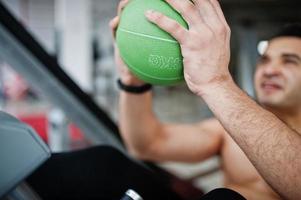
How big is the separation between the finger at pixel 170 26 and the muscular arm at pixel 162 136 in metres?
0.58

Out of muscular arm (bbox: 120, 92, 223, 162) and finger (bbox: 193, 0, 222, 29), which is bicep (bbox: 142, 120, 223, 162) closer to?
muscular arm (bbox: 120, 92, 223, 162)

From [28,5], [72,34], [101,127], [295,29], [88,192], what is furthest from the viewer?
[28,5]

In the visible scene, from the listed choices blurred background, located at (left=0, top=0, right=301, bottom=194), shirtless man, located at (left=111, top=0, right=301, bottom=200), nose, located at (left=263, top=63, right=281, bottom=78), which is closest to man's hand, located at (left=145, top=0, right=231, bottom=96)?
shirtless man, located at (left=111, top=0, right=301, bottom=200)

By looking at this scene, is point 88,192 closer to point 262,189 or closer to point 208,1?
point 262,189

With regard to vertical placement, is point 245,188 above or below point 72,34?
above

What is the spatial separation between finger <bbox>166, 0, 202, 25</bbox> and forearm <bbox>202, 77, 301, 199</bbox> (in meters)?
0.14

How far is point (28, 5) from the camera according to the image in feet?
24.6

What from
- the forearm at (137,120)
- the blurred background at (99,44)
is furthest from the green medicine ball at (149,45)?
the blurred background at (99,44)

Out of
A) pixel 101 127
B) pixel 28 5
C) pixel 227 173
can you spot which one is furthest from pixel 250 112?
pixel 28 5

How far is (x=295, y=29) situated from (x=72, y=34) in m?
4.62

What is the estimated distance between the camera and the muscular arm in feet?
4.58

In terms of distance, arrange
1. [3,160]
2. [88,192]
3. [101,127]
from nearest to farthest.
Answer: [3,160]
[88,192]
[101,127]

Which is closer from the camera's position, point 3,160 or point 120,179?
point 3,160

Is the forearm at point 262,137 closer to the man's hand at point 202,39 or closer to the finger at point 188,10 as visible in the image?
the man's hand at point 202,39
